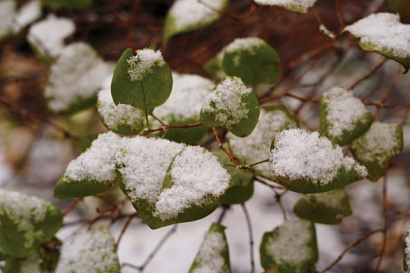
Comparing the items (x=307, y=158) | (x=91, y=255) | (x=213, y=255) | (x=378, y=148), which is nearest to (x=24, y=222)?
(x=91, y=255)

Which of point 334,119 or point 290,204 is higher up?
point 334,119

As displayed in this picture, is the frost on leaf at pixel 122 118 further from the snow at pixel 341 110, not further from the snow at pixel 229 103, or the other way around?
the snow at pixel 341 110

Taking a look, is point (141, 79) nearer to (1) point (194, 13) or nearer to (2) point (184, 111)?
(2) point (184, 111)

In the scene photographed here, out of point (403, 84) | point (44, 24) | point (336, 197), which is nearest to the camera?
point (336, 197)

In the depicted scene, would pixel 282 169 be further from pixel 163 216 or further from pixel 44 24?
pixel 44 24

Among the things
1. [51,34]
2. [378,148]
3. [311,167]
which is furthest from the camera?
[51,34]

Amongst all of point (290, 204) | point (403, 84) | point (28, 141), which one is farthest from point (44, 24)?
point (403, 84)
